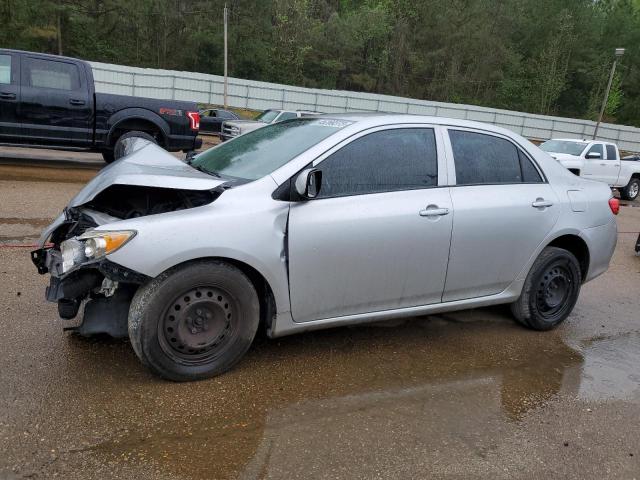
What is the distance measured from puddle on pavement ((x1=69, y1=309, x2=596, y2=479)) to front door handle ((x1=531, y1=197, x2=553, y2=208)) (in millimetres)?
1084

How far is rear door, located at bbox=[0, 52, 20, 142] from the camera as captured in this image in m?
9.30

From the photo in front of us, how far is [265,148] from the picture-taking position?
3.91 meters

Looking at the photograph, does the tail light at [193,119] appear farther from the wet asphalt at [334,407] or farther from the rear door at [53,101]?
the wet asphalt at [334,407]

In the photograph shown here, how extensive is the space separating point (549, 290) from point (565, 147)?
1314 cm

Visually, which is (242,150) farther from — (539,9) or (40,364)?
(539,9)

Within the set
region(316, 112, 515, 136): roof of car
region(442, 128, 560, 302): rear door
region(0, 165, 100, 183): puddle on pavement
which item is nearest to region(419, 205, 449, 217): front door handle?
region(442, 128, 560, 302): rear door

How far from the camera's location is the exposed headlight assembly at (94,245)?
116 inches

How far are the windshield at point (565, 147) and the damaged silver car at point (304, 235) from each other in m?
12.7

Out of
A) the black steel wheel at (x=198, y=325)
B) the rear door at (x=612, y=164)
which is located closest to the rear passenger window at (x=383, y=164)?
the black steel wheel at (x=198, y=325)

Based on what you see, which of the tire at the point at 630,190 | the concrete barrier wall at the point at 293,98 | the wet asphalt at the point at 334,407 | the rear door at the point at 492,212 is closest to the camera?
the wet asphalt at the point at 334,407

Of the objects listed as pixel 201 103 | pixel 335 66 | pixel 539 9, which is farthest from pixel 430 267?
pixel 539 9

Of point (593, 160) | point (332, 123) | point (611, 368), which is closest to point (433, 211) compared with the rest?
point (332, 123)

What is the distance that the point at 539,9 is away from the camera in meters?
60.5

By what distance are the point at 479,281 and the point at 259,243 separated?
1804 mm
